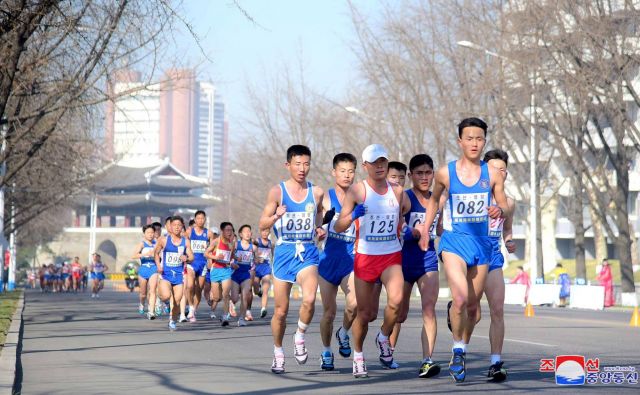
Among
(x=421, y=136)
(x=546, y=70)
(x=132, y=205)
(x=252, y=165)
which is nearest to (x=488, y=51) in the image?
(x=546, y=70)

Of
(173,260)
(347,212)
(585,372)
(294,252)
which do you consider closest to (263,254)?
(173,260)

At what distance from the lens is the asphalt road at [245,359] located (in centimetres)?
1117

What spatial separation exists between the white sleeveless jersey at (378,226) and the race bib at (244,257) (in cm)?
1156

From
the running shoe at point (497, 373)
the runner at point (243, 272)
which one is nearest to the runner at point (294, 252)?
the running shoe at point (497, 373)

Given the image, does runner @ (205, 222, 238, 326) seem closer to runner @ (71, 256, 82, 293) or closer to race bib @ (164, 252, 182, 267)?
race bib @ (164, 252, 182, 267)

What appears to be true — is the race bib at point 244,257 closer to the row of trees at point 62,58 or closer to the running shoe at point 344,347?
the row of trees at point 62,58

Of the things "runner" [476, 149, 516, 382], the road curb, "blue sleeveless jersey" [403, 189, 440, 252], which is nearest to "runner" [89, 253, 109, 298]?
the road curb

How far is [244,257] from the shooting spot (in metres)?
23.1

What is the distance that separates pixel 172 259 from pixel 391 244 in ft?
34.3

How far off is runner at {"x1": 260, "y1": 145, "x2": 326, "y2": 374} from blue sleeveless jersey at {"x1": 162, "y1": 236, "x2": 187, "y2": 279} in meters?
9.28

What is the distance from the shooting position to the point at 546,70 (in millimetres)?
34844

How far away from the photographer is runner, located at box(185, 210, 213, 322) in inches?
909

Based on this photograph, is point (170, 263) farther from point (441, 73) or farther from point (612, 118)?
point (441, 73)

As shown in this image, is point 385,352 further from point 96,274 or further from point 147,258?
point 96,274
